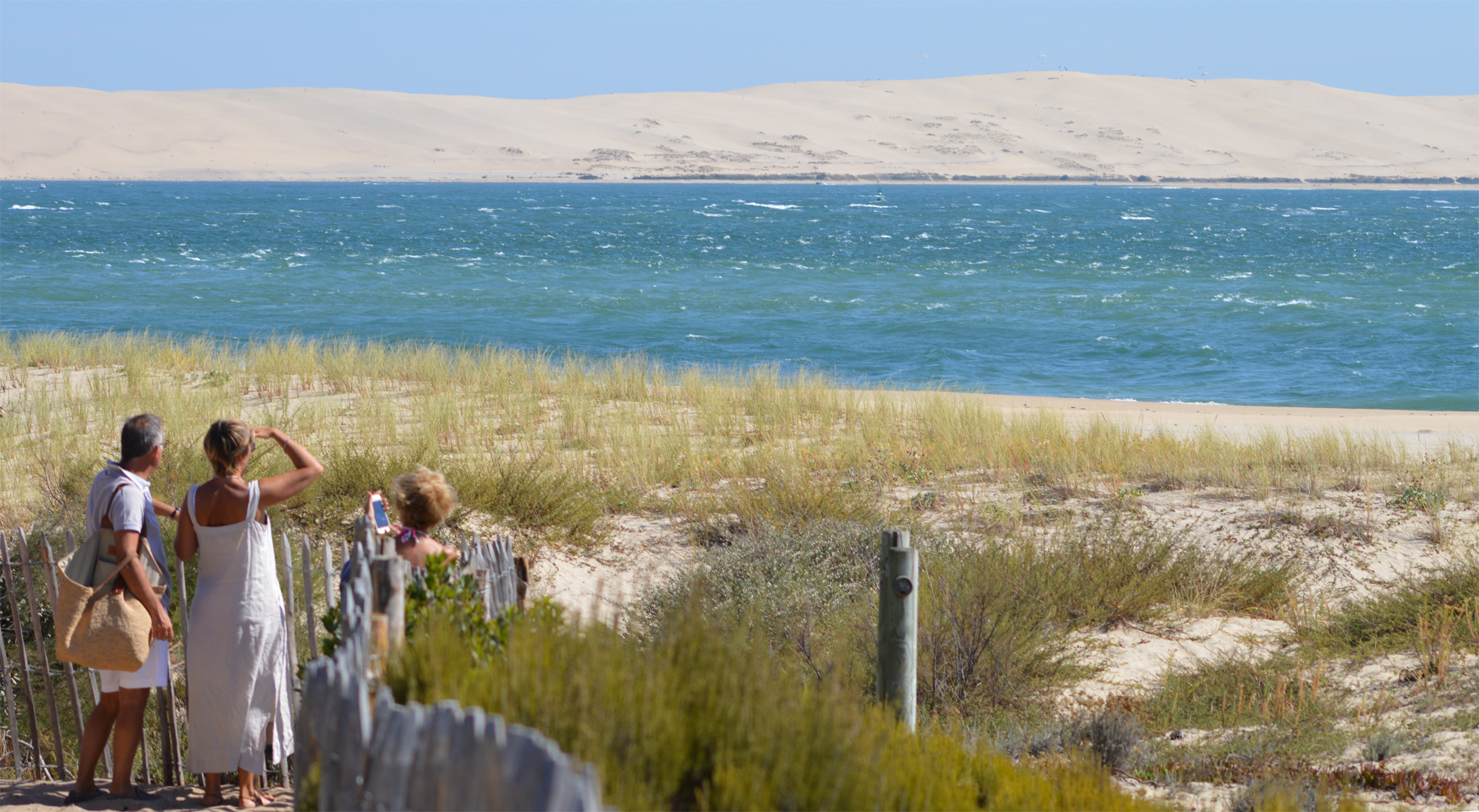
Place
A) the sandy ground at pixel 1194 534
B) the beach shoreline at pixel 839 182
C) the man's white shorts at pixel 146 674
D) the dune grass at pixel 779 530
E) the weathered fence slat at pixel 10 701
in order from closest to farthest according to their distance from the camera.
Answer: the dune grass at pixel 779 530
the man's white shorts at pixel 146 674
the weathered fence slat at pixel 10 701
the sandy ground at pixel 1194 534
the beach shoreline at pixel 839 182

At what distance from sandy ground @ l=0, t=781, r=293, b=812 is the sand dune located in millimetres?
131178

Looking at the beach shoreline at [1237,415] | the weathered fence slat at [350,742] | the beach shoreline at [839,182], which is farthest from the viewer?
the beach shoreline at [839,182]

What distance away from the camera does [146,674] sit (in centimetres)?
424

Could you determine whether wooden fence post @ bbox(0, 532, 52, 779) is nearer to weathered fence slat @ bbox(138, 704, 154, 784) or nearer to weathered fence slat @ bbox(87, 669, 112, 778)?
weathered fence slat @ bbox(87, 669, 112, 778)

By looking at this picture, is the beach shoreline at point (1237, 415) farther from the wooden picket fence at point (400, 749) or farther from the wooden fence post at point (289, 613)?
the wooden picket fence at point (400, 749)

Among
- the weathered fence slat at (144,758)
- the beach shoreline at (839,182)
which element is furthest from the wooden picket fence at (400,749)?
the beach shoreline at (839,182)

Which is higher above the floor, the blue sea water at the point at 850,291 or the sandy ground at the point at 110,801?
the blue sea water at the point at 850,291

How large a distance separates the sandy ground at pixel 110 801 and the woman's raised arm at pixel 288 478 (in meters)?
1.16

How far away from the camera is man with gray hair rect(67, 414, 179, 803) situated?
3986 millimetres

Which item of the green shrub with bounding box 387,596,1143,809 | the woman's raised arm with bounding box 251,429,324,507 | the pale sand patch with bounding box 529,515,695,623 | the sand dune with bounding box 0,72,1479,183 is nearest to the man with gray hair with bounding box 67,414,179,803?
the woman's raised arm with bounding box 251,429,324,507

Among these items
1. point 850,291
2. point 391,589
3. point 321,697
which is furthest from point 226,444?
point 850,291

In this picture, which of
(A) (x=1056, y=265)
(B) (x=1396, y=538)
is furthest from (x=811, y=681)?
(A) (x=1056, y=265)

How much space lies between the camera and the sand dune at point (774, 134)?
13650 centimetres

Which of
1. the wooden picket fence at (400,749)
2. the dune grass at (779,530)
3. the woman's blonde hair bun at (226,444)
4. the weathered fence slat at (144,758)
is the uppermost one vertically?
the woman's blonde hair bun at (226,444)
